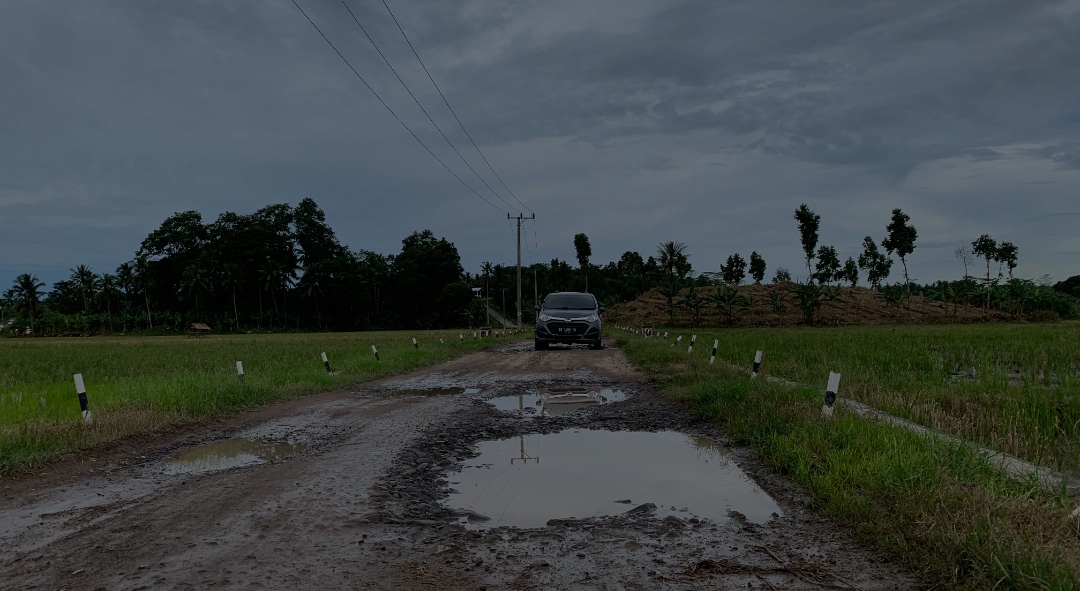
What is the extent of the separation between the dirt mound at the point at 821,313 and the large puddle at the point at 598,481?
2162 inches

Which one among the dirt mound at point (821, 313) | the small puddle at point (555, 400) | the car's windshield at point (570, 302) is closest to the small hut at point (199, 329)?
the dirt mound at point (821, 313)

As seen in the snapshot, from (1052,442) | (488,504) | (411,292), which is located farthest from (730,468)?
(411,292)

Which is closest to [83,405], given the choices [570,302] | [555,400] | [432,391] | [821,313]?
[432,391]

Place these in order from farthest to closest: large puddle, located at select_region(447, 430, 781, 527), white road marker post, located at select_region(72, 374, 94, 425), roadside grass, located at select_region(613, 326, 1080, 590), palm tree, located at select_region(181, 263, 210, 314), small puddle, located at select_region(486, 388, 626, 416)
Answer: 1. palm tree, located at select_region(181, 263, 210, 314)
2. small puddle, located at select_region(486, 388, 626, 416)
3. white road marker post, located at select_region(72, 374, 94, 425)
4. large puddle, located at select_region(447, 430, 781, 527)
5. roadside grass, located at select_region(613, 326, 1080, 590)

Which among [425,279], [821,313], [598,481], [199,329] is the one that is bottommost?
[598,481]

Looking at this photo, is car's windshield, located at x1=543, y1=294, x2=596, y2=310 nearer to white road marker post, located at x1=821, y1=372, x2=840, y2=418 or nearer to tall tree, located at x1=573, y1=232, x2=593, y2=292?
white road marker post, located at x1=821, y1=372, x2=840, y2=418

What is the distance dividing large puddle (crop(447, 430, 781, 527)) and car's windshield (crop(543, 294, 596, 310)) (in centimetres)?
1576

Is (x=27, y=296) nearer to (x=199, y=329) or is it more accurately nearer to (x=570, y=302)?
(x=199, y=329)

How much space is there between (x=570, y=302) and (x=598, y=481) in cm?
1808

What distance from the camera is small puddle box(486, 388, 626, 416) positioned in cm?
1007

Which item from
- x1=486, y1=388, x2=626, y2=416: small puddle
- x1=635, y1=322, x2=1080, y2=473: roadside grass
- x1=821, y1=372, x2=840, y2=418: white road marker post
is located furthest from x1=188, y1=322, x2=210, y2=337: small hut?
x1=821, y1=372, x2=840, y2=418: white road marker post

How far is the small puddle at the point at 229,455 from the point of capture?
264 inches

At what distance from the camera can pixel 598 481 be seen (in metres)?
5.91

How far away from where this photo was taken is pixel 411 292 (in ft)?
314
